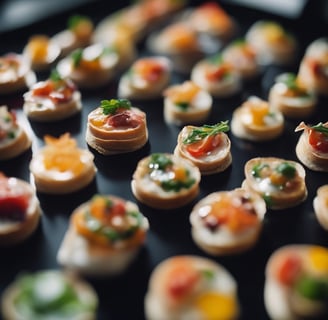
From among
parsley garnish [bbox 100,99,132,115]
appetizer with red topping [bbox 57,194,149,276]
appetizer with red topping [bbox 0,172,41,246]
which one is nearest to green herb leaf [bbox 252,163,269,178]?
appetizer with red topping [bbox 57,194,149,276]

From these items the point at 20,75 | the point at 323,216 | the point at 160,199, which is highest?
the point at 20,75

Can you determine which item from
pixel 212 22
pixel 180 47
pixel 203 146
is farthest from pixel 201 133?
pixel 212 22

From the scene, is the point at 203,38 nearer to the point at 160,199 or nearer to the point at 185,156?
the point at 185,156

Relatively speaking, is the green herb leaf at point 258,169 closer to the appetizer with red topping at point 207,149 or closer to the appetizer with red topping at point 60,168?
the appetizer with red topping at point 207,149

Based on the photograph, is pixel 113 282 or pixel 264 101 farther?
pixel 264 101

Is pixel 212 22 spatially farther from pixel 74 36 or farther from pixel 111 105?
pixel 111 105

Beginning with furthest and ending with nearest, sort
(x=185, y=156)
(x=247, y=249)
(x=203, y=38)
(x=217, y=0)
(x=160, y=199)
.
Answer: (x=217, y=0)
(x=203, y=38)
(x=185, y=156)
(x=160, y=199)
(x=247, y=249)

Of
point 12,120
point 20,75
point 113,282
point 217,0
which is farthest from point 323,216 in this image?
point 217,0
